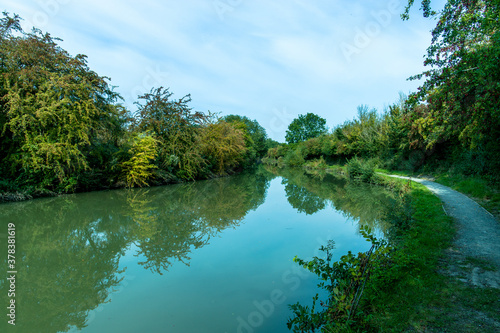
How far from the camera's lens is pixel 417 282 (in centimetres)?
352

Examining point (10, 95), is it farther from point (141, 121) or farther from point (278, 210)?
point (278, 210)

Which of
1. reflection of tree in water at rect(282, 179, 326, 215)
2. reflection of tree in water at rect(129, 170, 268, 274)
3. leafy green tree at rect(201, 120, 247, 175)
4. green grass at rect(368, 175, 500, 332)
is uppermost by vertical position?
leafy green tree at rect(201, 120, 247, 175)

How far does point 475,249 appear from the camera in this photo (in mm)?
4645

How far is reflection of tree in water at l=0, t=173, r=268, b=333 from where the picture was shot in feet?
12.7

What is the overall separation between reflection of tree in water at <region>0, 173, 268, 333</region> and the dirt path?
5089 millimetres

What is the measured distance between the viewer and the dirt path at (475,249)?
3.64 m

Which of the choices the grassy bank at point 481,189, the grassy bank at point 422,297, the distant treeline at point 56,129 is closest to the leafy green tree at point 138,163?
the distant treeline at point 56,129

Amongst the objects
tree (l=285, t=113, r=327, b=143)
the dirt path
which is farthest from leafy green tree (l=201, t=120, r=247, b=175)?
tree (l=285, t=113, r=327, b=143)

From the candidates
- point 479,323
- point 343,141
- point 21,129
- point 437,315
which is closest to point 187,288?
point 437,315

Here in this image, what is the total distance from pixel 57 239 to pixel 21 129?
8.11 m

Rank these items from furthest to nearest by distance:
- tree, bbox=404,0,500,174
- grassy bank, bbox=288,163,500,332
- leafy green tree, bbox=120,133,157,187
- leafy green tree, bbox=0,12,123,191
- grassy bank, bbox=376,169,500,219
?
leafy green tree, bbox=120,133,157,187 → leafy green tree, bbox=0,12,123,191 → grassy bank, bbox=376,169,500,219 → tree, bbox=404,0,500,174 → grassy bank, bbox=288,163,500,332

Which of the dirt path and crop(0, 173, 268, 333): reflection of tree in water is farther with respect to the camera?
crop(0, 173, 268, 333): reflection of tree in water

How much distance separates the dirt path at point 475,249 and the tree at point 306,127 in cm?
6900

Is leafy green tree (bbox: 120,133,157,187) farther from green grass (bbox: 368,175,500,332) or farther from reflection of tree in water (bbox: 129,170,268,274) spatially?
green grass (bbox: 368,175,500,332)
